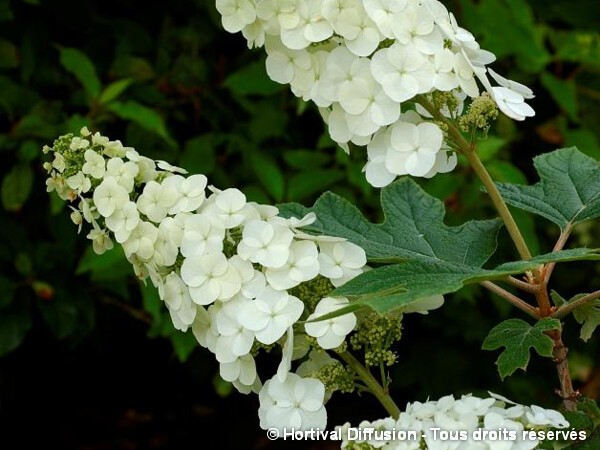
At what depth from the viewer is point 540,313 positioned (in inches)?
44.9

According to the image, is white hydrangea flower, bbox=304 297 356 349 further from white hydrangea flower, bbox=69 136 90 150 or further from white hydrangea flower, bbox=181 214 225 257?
white hydrangea flower, bbox=69 136 90 150

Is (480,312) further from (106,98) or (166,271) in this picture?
(166,271)

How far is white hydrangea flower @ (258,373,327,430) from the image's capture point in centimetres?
100

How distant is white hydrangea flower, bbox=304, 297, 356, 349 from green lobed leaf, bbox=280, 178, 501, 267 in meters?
0.20

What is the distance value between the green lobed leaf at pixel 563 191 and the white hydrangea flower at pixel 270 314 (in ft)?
1.33

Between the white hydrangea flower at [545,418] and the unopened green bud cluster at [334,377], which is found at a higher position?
the unopened green bud cluster at [334,377]

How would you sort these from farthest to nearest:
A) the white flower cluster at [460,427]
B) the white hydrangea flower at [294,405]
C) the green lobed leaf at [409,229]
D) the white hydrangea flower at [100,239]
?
the green lobed leaf at [409,229] < the white hydrangea flower at [100,239] < the white hydrangea flower at [294,405] < the white flower cluster at [460,427]

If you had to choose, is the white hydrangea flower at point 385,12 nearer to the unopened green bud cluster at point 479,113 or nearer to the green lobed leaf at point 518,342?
the unopened green bud cluster at point 479,113

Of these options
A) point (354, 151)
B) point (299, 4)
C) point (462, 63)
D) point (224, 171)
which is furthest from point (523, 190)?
point (224, 171)

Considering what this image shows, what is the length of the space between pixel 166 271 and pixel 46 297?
1.33 meters

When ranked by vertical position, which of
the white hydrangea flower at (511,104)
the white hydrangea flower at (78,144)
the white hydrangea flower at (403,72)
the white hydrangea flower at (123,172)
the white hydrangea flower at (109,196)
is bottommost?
the white hydrangea flower at (109,196)

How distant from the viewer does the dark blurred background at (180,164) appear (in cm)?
230

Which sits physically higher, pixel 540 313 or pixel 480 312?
pixel 540 313

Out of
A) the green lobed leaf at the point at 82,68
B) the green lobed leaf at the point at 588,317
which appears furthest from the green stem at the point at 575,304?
the green lobed leaf at the point at 82,68
